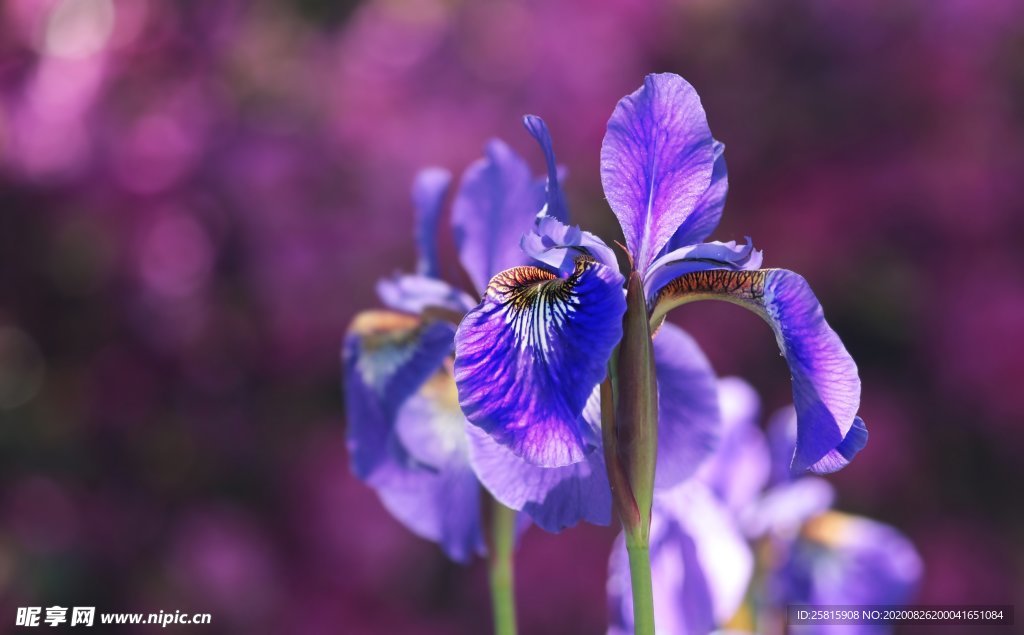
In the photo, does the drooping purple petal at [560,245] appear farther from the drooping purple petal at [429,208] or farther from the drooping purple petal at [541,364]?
the drooping purple petal at [429,208]

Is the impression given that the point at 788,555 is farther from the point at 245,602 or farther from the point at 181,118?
the point at 181,118

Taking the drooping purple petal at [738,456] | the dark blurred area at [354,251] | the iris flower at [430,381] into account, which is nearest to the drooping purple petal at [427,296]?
the iris flower at [430,381]

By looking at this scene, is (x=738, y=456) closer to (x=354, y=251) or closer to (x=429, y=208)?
(x=429, y=208)

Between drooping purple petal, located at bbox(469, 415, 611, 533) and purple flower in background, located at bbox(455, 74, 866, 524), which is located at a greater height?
purple flower in background, located at bbox(455, 74, 866, 524)

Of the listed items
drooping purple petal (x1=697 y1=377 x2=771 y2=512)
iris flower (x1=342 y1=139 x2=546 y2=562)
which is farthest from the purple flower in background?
drooping purple petal (x1=697 y1=377 x2=771 y2=512)

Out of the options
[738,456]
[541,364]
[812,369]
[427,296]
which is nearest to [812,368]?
[812,369]

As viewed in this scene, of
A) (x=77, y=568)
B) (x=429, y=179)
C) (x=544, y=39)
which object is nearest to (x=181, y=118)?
(x=544, y=39)

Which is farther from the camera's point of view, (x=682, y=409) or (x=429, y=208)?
(x=429, y=208)

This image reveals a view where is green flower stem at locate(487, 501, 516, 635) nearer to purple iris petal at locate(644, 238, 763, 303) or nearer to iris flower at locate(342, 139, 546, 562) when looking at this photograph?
iris flower at locate(342, 139, 546, 562)
